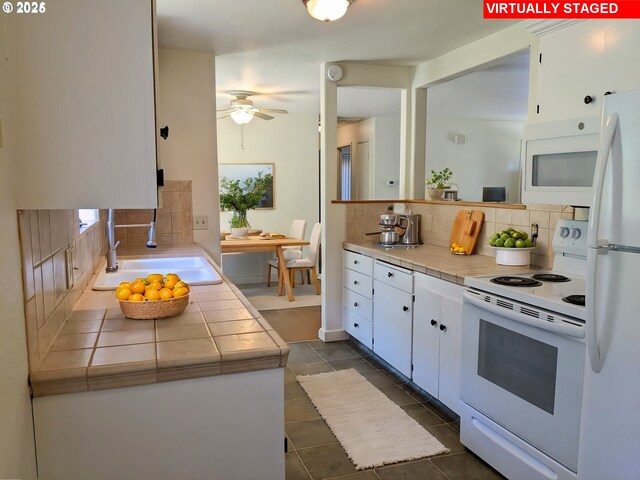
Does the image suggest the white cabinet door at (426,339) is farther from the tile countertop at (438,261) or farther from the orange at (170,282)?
the orange at (170,282)

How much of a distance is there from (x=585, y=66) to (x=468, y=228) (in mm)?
1356

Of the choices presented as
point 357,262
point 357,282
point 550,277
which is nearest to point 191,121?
point 357,262

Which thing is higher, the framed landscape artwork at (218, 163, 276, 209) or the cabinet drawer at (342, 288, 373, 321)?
the framed landscape artwork at (218, 163, 276, 209)

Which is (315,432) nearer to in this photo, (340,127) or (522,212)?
(522,212)

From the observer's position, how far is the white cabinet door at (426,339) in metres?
2.81

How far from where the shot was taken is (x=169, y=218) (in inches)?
140

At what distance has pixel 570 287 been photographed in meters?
2.14

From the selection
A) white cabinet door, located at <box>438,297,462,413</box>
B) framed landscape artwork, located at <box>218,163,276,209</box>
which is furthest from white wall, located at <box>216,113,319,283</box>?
white cabinet door, located at <box>438,297,462,413</box>

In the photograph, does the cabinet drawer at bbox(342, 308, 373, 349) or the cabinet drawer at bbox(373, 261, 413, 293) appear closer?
the cabinet drawer at bbox(373, 261, 413, 293)

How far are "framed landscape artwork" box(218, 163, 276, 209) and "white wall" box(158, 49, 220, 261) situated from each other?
127 inches

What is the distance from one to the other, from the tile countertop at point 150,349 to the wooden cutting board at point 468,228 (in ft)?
6.47

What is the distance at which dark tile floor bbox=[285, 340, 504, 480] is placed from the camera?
2.26m

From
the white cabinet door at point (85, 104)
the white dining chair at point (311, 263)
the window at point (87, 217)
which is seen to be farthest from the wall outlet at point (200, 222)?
the white cabinet door at point (85, 104)

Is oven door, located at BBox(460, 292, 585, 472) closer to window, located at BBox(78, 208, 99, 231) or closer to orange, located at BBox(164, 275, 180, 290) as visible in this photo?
orange, located at BBox(164, 275, 180, 290)
